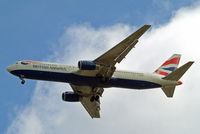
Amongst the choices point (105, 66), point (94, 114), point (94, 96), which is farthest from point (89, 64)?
point (94, 114)

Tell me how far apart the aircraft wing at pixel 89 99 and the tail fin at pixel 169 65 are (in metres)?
10.7

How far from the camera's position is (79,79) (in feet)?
209

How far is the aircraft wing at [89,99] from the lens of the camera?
71.8m

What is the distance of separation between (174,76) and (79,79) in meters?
15.4

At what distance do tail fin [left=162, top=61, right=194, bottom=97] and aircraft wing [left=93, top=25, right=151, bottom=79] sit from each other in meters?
9.66

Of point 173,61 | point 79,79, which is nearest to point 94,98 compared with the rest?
point 79,79

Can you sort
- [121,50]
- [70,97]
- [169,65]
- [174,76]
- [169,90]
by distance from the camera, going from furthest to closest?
[169,65] < [70,97] < [169,90] < [174,76] < [121,50]

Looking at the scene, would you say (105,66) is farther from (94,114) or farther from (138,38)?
(94,114)

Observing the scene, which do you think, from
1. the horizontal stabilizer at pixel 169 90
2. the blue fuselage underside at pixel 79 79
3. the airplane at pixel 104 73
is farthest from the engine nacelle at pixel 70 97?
the horizontal stabilizer at pixel 169 90

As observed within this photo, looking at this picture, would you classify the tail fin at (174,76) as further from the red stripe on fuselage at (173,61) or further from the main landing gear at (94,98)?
the main landing gear at (94,98)

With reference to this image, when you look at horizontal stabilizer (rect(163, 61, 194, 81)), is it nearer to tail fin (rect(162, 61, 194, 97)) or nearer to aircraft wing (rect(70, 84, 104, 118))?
tail fin (rect(162, 61, 194, 97))

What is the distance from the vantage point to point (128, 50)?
60.9 m

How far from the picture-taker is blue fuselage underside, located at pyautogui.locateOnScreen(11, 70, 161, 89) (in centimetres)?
6284

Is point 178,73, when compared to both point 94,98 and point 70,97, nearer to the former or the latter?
point 94,98
